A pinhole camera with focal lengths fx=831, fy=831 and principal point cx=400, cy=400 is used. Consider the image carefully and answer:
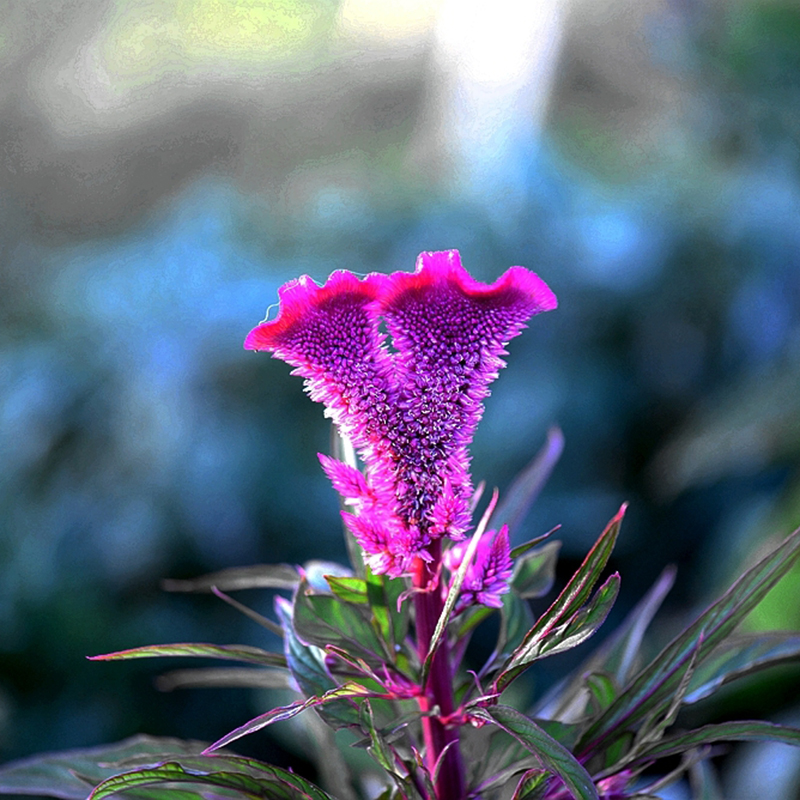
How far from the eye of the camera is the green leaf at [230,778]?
17.3 inches

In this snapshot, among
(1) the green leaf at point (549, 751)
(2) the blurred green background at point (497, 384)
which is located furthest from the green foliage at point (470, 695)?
(2) the blurred green background at point (497, 384)

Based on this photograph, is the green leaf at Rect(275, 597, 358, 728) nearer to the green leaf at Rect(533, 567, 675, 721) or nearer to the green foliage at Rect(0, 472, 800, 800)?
the green foliage at Rect(0, 472, 800, 800)

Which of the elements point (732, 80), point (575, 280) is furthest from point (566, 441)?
point (732, 80)

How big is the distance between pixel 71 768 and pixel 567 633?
375mm

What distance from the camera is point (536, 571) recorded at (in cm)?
59

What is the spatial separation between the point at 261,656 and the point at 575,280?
1747 millimetres

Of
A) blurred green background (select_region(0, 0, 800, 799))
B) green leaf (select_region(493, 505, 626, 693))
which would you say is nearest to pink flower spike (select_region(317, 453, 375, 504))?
green leaf (select_region(493, 505, 626, 693))

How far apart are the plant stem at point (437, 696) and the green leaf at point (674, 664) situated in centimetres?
9

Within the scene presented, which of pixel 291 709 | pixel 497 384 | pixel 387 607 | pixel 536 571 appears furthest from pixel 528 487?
pixel 497 384

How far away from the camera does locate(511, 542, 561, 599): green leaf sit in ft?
1.92

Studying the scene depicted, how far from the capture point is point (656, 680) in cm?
53

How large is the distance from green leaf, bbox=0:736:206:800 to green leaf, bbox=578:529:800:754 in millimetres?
276

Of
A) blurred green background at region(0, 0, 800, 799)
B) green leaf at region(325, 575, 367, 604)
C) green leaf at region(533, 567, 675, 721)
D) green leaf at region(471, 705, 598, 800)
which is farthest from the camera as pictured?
blurred green background at region(0, 0, 800, 799)

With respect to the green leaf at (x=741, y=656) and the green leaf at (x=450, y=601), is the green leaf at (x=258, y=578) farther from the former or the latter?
the green leaf at (x=741, y=656)
